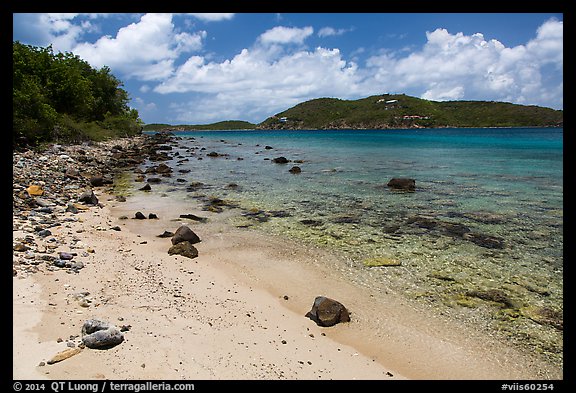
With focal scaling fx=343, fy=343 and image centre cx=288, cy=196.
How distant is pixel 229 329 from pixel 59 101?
153 feet

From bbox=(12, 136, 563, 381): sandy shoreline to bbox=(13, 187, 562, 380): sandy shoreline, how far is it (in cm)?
2

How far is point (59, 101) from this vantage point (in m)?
41.8

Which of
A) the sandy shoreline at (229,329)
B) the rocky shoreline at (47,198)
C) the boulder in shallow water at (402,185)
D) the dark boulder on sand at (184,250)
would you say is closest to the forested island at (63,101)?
the rocky shoreline at (47,198)

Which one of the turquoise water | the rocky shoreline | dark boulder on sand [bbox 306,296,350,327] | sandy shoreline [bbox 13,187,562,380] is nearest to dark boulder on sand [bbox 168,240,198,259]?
sandy shoreline [bbox 13,187,562,380]

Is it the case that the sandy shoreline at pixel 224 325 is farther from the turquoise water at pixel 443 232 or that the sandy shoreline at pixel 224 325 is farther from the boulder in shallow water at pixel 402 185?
the boulder in shallow water at pixel 402 185

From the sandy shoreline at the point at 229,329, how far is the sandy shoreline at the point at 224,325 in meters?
0.02

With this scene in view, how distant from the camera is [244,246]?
1156 cm

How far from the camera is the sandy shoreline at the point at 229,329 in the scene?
5047mm

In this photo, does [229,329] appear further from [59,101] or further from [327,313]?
[59,101]

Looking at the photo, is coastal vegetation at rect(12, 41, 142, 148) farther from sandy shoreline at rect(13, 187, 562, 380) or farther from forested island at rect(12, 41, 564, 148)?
sandy shoreline at rect(13, 187, 562, 380)

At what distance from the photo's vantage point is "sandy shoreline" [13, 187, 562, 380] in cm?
505
